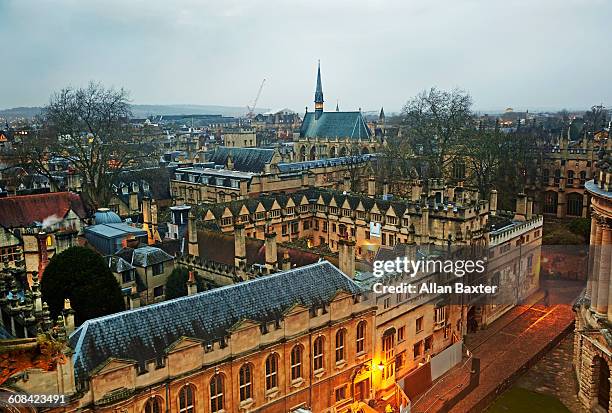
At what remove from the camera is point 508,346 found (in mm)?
30156

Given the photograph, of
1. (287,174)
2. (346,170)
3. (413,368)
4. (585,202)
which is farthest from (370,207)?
(585,202)

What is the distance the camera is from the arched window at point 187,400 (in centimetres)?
1708

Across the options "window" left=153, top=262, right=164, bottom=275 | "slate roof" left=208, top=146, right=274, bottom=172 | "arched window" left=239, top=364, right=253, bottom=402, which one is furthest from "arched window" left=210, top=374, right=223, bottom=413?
"slate roof" left=208, top=146, right=274, bottom=172

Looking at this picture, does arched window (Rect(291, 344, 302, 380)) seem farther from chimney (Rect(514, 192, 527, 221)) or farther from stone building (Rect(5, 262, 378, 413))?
chimney (Rect(514, 192, 527, 221))

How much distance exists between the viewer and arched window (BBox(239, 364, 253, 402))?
738 inches

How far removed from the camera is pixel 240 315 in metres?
19.6

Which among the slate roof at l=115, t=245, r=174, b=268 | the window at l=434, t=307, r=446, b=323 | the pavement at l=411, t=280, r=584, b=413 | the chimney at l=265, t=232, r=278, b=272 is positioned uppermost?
the chimney at l=265, t=232, r=278, b=272

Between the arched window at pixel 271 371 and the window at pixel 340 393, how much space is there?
3.41 m

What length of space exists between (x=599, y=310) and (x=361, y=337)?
33.2 ft

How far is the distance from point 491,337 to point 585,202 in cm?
2985

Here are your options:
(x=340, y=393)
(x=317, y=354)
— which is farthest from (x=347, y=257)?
(x=340, y=393)

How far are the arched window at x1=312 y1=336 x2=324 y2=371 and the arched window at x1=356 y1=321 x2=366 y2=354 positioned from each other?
2.16 metres

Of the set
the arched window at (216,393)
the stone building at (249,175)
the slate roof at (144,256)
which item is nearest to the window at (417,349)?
the arched window at (216,393)

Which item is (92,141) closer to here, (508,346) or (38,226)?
(38,226)
